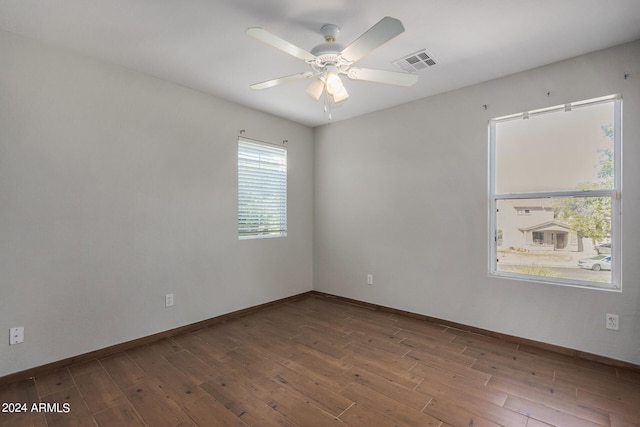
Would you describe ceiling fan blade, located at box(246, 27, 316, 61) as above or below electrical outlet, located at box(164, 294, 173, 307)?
above

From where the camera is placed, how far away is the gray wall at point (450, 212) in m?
2.41

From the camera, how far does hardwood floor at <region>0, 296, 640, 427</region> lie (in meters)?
1.84

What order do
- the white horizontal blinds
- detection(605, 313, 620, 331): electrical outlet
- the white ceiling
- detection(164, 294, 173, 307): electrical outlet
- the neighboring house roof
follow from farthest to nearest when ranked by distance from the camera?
the white horizontal blinds
detection(164, 294, 173, 307): electrical outlet
the neighboring house roof
detection(605, 313, 620, 331): electrical outlet
the white ceiling

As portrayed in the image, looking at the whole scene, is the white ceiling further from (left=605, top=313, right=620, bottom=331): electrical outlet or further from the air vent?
(left=605, top=313, right=620, bottom=331): electrical outlet

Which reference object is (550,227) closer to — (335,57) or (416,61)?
(416,61)

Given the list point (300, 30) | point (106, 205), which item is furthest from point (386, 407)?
point (106, 205)

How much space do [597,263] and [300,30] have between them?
313 cm

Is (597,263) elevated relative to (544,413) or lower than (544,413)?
elevated

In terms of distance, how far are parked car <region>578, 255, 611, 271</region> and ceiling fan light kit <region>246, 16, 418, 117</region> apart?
221 centimetres

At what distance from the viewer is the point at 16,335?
2.22 metres

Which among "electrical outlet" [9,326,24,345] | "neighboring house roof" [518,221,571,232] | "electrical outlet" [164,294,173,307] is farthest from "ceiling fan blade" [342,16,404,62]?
"electrical outlet" [9,326,24,345]

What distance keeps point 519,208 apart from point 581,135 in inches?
31.2

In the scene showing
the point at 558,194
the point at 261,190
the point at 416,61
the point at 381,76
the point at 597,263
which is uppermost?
the point at 416,61

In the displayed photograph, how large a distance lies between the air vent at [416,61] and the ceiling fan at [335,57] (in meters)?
0.57
